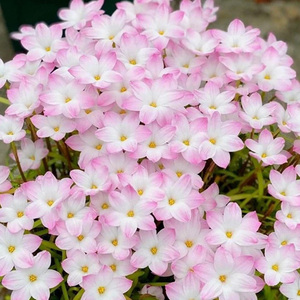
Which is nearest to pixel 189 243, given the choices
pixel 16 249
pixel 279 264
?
pixel 279 264

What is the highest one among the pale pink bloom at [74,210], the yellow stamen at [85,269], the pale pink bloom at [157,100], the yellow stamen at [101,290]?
the pale pink bloom at [157,100]

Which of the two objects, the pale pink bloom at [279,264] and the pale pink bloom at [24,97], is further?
the pale pink bloom at [24,97]

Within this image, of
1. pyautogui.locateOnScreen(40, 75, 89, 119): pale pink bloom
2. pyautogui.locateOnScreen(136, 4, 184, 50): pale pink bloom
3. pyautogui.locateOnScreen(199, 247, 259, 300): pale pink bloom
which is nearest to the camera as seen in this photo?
pyautogui.locateOnScreen(199, 247, 259, 300): pale pink bloom

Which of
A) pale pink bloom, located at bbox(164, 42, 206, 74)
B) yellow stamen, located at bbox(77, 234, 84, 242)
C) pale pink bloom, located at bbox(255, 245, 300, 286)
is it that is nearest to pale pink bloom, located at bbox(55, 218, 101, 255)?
yellow stamen, located at bbox(77, 234, 84, 242)

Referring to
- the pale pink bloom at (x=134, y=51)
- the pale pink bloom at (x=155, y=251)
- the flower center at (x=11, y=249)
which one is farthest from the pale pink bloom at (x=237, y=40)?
the flower center at (x=11, y=249)

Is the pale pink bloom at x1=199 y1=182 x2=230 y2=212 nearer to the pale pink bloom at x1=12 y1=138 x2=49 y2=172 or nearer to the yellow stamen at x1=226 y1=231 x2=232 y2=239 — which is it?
the yellow stamen at x1=226 y1=231 x2=232 y2=239

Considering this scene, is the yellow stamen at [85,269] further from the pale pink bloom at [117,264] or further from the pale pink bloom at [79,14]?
the pale pink bloom at [79,14]

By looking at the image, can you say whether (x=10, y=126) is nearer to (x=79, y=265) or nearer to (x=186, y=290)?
(x=79, y=265)

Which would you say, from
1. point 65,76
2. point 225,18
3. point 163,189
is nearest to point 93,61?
point 65,76
